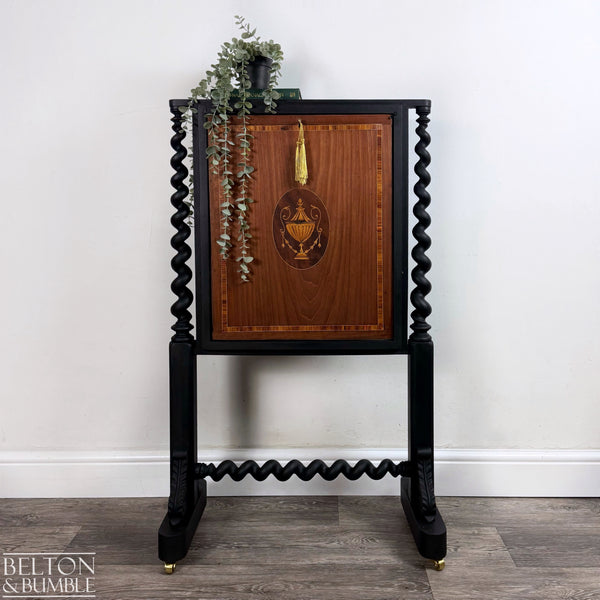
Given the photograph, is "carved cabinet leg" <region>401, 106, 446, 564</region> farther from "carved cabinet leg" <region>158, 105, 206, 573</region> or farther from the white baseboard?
"carved cabinet leg" <region>158, 105, 206, 573</region>

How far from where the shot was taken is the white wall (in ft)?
5.55

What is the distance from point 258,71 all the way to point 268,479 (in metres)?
1.33

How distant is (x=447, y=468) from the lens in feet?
5.71

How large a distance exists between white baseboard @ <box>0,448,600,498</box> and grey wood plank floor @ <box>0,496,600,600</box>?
37mm

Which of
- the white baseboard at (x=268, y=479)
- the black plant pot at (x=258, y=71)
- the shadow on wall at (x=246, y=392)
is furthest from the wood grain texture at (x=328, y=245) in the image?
the white baseboard at (x=268, y=479)

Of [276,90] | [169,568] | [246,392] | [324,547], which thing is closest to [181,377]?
[246,392]

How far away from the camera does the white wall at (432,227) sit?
1.69 metres

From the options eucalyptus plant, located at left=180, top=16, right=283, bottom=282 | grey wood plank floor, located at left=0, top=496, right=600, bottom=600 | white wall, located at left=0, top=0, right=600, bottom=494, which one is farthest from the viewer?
white wall, located at left=0, top=0, right=600, bottom=494

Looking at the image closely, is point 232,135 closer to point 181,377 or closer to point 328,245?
point 328,245

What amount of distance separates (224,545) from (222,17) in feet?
5.62

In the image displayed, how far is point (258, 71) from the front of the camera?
1424mm

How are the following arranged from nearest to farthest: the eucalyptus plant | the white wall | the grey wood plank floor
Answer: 1. the grey wood plank floor
2. the eucalyptus plant
3. the white wall

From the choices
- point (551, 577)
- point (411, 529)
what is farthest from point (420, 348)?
point (551, 577)

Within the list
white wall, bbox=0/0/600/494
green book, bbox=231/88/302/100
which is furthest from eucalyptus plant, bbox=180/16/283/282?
white wall, bbox=0/0/600/494
